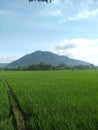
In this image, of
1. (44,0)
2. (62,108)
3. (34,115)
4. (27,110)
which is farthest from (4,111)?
(44,0)

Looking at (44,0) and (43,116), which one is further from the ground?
(44,0)

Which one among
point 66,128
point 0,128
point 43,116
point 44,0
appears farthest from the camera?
point 43,116

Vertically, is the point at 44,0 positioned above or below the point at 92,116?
above

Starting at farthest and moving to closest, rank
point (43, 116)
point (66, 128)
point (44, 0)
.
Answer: point (43, 116) < point (66, 128) < point (44, 0)

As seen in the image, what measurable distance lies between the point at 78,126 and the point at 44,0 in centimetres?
311

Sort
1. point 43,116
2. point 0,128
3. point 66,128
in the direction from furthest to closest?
1. point 43,116
2. point 0,128
3. point 66,128

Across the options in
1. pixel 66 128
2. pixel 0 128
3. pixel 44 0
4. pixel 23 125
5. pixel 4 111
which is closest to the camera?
pixel 44 0

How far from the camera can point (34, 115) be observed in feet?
26.0

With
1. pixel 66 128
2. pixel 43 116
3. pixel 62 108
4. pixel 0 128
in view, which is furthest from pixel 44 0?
pixel 62 108

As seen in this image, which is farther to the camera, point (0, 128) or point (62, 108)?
point (62, 108)

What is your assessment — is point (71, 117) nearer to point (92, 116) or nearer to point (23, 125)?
point (92, 116)

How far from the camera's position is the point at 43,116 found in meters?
7.45

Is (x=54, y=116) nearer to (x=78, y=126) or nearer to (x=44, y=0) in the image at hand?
(x=78, y=126)

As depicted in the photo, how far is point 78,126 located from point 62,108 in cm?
272
